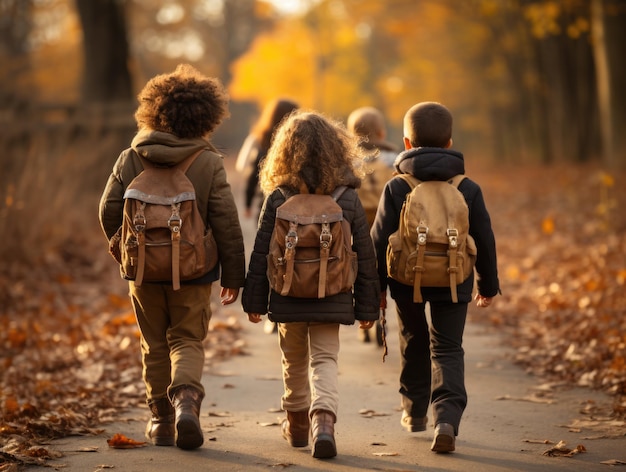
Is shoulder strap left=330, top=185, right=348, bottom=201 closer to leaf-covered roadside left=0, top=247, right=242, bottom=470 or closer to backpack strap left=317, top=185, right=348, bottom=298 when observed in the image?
backpack strap left=317, top=185, right=348, bottom=298

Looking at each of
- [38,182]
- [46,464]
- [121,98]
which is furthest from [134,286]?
[121,98]

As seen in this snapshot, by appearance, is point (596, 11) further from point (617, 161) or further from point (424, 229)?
point (424, 229)

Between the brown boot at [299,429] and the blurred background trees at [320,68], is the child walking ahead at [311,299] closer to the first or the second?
the brown boot at [299,429]

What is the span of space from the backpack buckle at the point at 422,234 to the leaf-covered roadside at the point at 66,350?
7.23 feet

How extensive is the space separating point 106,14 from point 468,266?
14.7m

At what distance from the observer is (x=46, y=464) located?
4895 millimetres

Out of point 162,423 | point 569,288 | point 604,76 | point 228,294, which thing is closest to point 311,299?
point 228,294

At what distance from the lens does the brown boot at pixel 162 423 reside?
17.3 ft

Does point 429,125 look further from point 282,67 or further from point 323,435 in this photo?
point 282,67

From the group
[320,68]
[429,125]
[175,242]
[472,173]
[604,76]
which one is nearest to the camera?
[175,242]

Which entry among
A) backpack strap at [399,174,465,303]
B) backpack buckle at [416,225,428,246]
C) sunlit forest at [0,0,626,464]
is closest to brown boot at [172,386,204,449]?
sunlit forest at [0,0,626,464]

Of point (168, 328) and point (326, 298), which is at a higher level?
point (326, 298)

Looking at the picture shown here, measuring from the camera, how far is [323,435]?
16.1 feet

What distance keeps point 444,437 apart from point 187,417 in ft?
4.26
